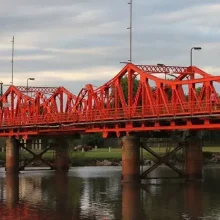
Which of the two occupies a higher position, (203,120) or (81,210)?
(203,120)

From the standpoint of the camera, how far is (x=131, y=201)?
59.4 metres

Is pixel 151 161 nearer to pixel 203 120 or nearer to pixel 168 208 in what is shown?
pixel 203 120

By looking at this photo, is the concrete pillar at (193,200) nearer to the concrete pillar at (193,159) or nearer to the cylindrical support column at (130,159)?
the concrete pillar at (193,159)

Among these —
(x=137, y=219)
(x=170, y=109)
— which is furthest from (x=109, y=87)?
(x=137, y=219)

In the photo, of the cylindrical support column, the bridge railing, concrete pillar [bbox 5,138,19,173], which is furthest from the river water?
concrete pillar [bbox 5,138,19,173]

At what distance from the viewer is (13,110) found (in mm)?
118438

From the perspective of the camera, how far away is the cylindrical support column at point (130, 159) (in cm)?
7350

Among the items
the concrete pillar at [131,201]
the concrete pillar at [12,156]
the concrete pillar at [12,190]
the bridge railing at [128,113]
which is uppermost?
Answer: the bridge railing at [128,113]

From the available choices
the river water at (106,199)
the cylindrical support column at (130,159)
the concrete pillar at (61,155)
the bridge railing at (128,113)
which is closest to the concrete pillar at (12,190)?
the river water at (106,199)

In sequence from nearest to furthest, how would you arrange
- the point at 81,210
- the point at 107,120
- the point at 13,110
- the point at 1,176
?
the point at 81,210 < the point at 107,120 < the point at 1,176 < the point at 13,110

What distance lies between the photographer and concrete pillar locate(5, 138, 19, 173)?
331ft

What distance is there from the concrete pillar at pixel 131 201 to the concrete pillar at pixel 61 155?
109 ft

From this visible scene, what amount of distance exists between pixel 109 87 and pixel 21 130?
22.7 metres

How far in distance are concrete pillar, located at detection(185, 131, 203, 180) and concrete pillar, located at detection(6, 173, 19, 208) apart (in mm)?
19997
